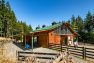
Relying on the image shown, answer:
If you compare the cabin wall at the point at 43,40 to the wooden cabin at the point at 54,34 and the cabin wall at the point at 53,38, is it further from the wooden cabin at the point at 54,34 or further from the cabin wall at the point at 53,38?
the cabin wall at the point at 53,38

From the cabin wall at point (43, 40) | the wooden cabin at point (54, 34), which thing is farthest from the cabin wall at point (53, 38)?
the cabin wall at point (43, 40)

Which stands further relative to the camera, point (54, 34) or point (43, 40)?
point (43, 40)

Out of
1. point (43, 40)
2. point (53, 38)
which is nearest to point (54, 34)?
point (53, 38)

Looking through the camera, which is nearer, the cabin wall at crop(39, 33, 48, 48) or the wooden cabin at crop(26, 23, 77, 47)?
the wooden cabin at crop(26, 23, 77, 47)

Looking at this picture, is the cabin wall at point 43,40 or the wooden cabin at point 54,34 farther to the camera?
the cabin wall at point 43,40

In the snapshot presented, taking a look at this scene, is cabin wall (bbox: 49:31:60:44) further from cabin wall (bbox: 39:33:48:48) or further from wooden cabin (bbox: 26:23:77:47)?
cabin wall (bbox: 39:33:48:48)

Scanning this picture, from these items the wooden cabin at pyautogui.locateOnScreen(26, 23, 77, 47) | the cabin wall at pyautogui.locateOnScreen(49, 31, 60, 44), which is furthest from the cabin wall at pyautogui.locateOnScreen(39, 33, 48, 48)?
the cabin wall at pyautogui.locateOnScreen(49, 31, 60, 44)

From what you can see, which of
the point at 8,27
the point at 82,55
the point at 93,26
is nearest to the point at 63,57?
the point at 82,55

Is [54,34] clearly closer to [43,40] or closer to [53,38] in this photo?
[53,38]

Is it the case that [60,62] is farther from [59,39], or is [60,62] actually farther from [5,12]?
[5,12]

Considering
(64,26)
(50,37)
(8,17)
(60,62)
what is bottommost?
(60,62)

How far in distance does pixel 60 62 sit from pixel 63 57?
44 centimetres

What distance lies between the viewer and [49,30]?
91.6 ft

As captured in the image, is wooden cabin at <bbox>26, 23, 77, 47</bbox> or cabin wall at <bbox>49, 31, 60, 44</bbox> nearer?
wooden cabin at <bbox>26, 23, 77, 47</bbox>
